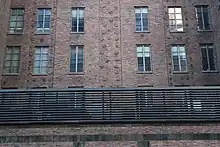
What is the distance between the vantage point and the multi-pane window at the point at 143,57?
28375 mm

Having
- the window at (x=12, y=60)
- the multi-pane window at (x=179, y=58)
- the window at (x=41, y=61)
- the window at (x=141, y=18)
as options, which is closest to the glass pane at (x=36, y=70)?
the window at (x=41, y=61)

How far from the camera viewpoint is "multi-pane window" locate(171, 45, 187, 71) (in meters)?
28.4

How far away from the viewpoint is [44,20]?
29.7m

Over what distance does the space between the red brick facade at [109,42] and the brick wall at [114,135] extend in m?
11.1

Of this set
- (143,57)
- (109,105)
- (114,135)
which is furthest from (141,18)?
(114,135)

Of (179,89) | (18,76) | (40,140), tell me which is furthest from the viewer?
(18,76)

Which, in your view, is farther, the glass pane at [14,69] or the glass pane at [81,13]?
the glass pane at [81,13]

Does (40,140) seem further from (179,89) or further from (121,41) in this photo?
(121,41)

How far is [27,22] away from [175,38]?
12.5 metres

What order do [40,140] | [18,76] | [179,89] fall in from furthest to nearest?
[18,76]
[179,89]
[40,140]

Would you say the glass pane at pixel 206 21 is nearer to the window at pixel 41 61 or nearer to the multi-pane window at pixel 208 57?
the multi-pane window at pixel 208 57

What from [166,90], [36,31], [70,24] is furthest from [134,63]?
[166,90]

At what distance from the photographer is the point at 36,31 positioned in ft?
95.8

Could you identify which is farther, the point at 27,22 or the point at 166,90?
the point at 27,22
